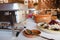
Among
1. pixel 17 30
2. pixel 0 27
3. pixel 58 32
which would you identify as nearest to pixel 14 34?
pixel 17 30

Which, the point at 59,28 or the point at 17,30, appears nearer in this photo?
the point at 59,28

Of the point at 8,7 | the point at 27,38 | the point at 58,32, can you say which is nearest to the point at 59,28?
the point at 58,32

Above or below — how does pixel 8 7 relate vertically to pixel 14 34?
above

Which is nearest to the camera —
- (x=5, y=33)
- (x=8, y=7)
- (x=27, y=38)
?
(x=27, y=38)

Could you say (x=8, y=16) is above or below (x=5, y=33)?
above

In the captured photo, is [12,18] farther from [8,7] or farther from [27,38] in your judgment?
[27,38]

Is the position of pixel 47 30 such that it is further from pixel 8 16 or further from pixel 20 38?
pixel 8 16

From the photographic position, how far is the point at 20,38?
469 mm

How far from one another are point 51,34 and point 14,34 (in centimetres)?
23

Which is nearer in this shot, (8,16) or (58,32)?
(58,32)

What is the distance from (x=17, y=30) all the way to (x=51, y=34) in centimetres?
23

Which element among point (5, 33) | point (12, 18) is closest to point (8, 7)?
point (12, 18)

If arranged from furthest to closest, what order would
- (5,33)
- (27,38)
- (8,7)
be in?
1. (5,33)
2. (8,7)
3. (27,38)

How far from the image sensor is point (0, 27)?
0.74 metres
